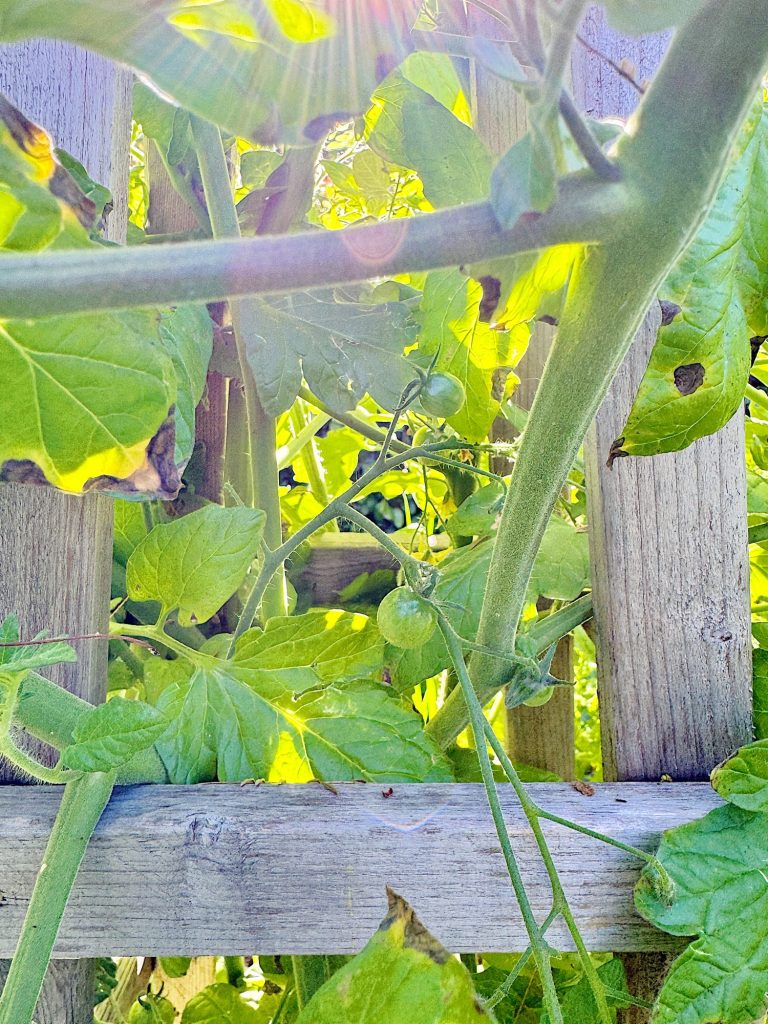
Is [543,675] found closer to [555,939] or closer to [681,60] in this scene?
[555,939]

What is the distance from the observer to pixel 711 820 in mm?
660

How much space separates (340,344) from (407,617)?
35 cm

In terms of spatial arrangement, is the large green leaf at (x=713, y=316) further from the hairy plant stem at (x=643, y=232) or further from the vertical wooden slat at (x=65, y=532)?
the vertical wooden slat at (x=65, y=532)

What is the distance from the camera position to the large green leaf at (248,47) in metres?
0.37

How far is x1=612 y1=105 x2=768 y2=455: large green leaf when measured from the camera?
1.94ft

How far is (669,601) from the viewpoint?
79 cm

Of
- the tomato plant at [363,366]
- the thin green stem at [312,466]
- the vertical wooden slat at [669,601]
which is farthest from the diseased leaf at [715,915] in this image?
the thin green stem at [312,466]

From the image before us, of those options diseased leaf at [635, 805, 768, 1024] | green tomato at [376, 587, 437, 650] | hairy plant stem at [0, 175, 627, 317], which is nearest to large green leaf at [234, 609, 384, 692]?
green tomato at [376, 587, 437, 650]

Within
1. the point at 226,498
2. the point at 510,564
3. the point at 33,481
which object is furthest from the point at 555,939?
the point at 226,498

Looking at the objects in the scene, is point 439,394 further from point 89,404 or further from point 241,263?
point 241,263

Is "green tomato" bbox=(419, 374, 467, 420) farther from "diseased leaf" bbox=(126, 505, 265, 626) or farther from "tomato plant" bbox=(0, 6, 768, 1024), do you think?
"diseased leaf" bbox=(126, 505, 265, 626)

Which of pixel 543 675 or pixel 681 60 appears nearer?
pixel 681 60

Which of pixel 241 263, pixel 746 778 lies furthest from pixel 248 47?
pixel 746 778

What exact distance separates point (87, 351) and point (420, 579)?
0.33 m
